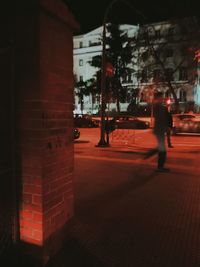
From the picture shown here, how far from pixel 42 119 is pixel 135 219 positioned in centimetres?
241

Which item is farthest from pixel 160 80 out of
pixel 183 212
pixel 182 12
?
pixel 183 212

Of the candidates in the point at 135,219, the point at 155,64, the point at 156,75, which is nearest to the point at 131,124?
the point at 155,64

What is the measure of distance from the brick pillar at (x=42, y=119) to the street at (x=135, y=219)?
0.49 meters

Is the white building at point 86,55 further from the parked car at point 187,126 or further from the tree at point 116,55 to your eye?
the parked car at point 187,126

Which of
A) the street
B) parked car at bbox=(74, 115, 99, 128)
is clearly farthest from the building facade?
the street

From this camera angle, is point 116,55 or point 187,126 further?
point 116,55

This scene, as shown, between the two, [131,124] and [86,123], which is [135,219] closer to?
[131,124]

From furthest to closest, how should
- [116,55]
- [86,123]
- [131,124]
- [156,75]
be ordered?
[116,55]
[156,75]
[86,123]
[131,124]

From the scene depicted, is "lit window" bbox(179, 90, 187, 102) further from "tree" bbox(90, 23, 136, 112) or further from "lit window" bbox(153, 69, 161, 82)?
"lit window" bbox(153, 69, 161, 82)

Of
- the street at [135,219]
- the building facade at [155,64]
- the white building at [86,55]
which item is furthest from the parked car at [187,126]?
the white building at [86,55]

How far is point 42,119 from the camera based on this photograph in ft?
12.9

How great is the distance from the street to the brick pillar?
491mm

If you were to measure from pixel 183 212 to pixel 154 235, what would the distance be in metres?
1.23

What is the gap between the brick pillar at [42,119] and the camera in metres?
3.84
